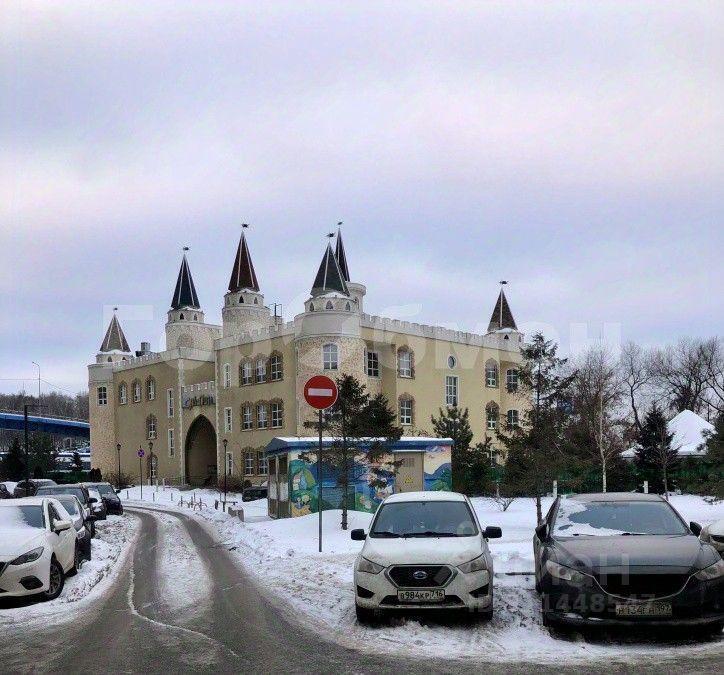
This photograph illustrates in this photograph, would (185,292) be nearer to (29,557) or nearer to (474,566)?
(29,557)

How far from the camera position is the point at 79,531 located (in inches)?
682

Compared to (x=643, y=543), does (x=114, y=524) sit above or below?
below

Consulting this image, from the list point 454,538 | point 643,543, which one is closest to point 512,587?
point 454,538

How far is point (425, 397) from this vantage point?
65688 millimetres

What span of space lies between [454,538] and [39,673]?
16.7 ft

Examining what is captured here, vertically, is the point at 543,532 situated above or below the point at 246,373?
below

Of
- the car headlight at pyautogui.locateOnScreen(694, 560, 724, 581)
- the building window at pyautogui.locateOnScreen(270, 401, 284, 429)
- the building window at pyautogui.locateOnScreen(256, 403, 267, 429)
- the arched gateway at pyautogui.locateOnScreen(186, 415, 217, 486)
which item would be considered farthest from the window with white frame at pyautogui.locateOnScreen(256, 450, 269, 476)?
the car headlight at pyautogui.locateOnScreen(694, 560, 724, 581)

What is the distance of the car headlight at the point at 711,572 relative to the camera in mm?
9047

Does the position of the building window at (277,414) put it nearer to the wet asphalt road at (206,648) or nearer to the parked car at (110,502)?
the parked car at (110,502)

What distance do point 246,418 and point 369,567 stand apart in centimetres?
5733

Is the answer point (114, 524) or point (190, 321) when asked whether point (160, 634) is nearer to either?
point (114, 524)

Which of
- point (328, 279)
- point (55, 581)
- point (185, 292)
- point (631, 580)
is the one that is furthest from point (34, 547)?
point (185, 292)

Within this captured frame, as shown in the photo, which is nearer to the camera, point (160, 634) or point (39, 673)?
point (39, 673)

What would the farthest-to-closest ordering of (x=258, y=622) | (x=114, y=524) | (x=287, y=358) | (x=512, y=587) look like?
(x=287, y=358) → (x=114, y=524) → (x=512, y=587) → (x=258, y=622)
